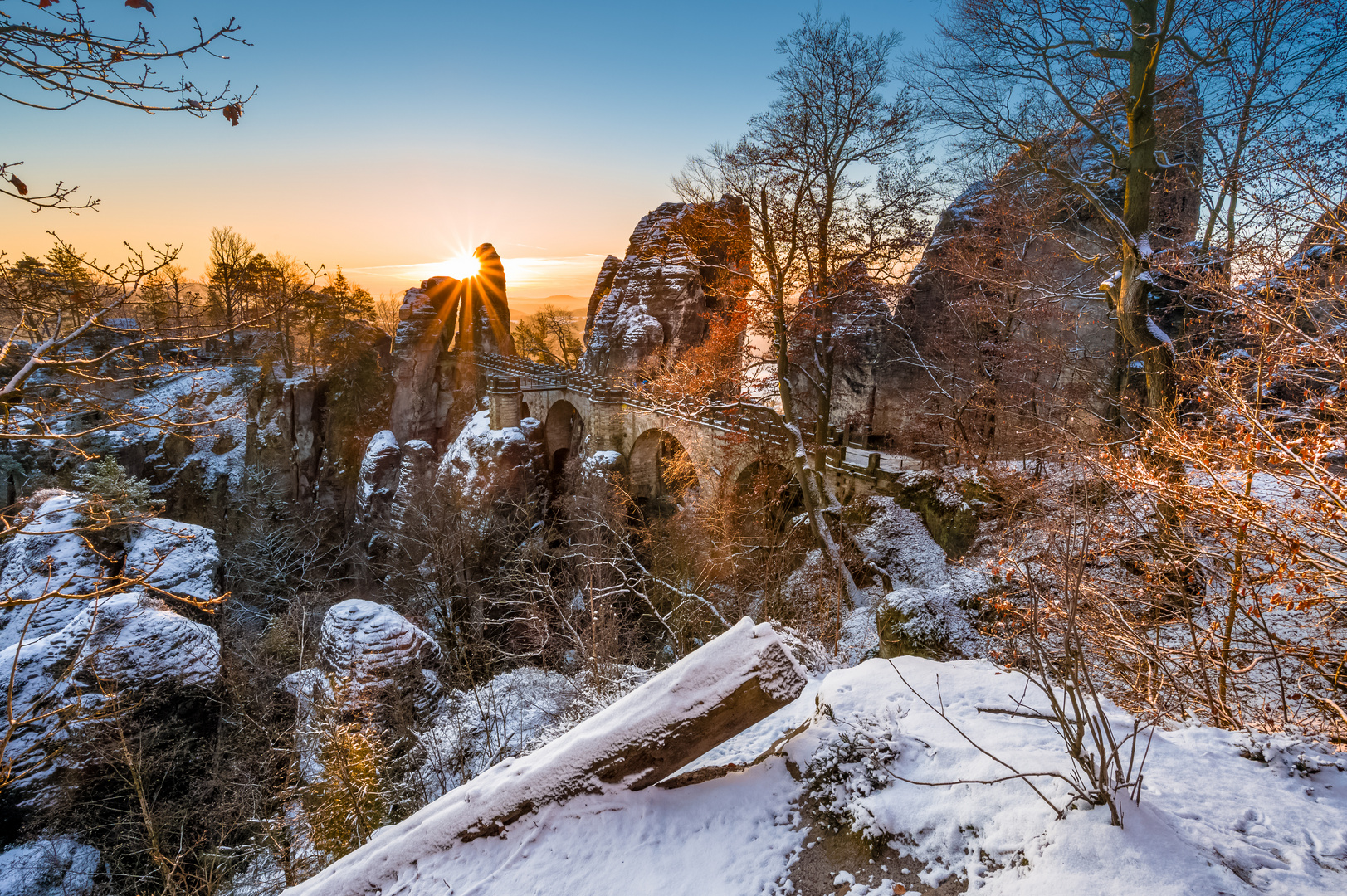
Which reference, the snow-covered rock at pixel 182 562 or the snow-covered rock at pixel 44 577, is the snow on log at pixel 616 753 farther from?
the snow-covered rock at pixel 182 562

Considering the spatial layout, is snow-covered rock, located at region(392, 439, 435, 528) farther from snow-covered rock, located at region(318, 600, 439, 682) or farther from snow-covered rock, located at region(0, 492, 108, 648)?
snow-covered rock, located at region(318, 600, 439, 682)

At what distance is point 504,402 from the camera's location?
22703 mm

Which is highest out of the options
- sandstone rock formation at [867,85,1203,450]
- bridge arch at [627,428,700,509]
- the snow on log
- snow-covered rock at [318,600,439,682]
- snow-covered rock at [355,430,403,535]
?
sandstone rock formation at [867,85,1203,450]

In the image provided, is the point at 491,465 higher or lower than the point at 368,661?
higher

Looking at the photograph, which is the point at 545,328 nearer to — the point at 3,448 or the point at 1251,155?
the point at 3,448

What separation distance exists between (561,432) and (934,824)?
23.9 m

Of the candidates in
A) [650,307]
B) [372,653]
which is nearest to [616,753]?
[372,653]

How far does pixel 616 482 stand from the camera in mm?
17031

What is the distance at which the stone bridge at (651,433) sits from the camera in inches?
521

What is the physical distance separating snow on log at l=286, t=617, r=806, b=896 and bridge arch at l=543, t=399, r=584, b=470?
20.6 m

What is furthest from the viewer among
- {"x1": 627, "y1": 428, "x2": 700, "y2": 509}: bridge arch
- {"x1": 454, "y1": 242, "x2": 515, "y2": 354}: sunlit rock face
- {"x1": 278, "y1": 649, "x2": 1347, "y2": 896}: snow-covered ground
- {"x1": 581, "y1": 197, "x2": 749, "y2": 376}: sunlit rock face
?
{"x1": 454, "y1": 242, "x2": 515, "y2": 354}: sunlit rock face

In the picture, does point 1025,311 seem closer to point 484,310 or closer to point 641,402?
point 641,402

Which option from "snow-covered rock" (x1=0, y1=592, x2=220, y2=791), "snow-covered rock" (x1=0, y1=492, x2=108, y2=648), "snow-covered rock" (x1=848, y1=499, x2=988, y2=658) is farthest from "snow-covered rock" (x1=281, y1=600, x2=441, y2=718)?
"snow-covered rock" (x1=848, y1=499, x2=988, y2=658)

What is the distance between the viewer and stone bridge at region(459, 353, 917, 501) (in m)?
13.2
